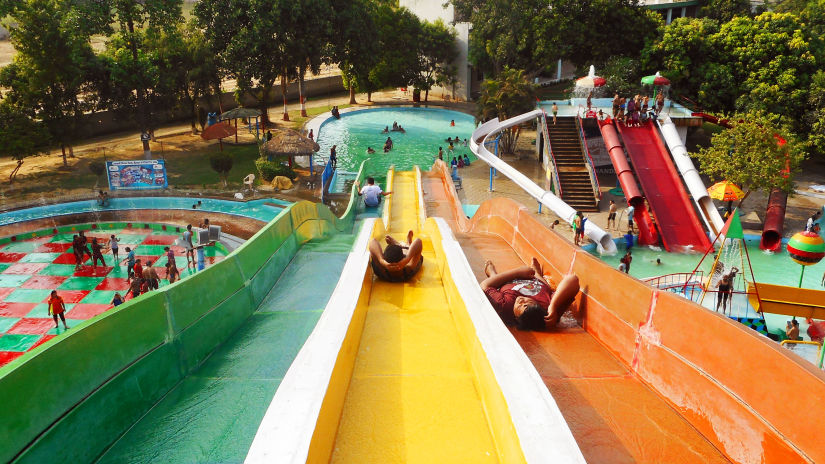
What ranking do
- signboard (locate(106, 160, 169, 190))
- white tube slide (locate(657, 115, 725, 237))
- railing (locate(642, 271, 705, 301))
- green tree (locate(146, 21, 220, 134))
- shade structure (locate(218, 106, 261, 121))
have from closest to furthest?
railing (locate(642, 271, 705, 301)) → white tube slide (locate(657, 115, 725, 237)) → signboard (locate(106, 160, 169, 190)) → green tree (locate(146, 21, 220, 134)) → shade structure (locate(218, 106, 261, 121))

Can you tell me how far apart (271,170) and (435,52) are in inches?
889

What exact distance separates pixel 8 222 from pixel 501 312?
20152 millimetres

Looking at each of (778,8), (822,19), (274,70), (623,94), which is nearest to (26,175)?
(274,70)

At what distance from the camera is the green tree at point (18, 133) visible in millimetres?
22797

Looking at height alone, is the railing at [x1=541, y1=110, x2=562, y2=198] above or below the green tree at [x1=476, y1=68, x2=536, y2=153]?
below

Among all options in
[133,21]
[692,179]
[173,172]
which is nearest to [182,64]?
[133,21]

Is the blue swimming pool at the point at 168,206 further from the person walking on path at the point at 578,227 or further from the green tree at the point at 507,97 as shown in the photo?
the green tree at the point at 507,97

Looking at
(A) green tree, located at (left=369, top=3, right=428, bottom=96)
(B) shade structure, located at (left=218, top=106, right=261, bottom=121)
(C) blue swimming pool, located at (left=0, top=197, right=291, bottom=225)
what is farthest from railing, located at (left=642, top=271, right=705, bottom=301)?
(A) green tree, located at (left=369, top=3, right=428, bottom=96)

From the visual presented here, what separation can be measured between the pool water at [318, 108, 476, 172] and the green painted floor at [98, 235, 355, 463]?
23.2 metres

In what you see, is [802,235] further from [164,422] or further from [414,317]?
[164,422]

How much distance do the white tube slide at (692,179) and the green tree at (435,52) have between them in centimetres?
2231

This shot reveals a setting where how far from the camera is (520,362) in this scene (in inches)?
151

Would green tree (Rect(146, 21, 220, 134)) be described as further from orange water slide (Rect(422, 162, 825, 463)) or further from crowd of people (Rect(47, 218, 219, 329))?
orange water slide (Rect(422, 162, 825, 463))

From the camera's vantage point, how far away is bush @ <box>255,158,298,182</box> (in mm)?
24609
